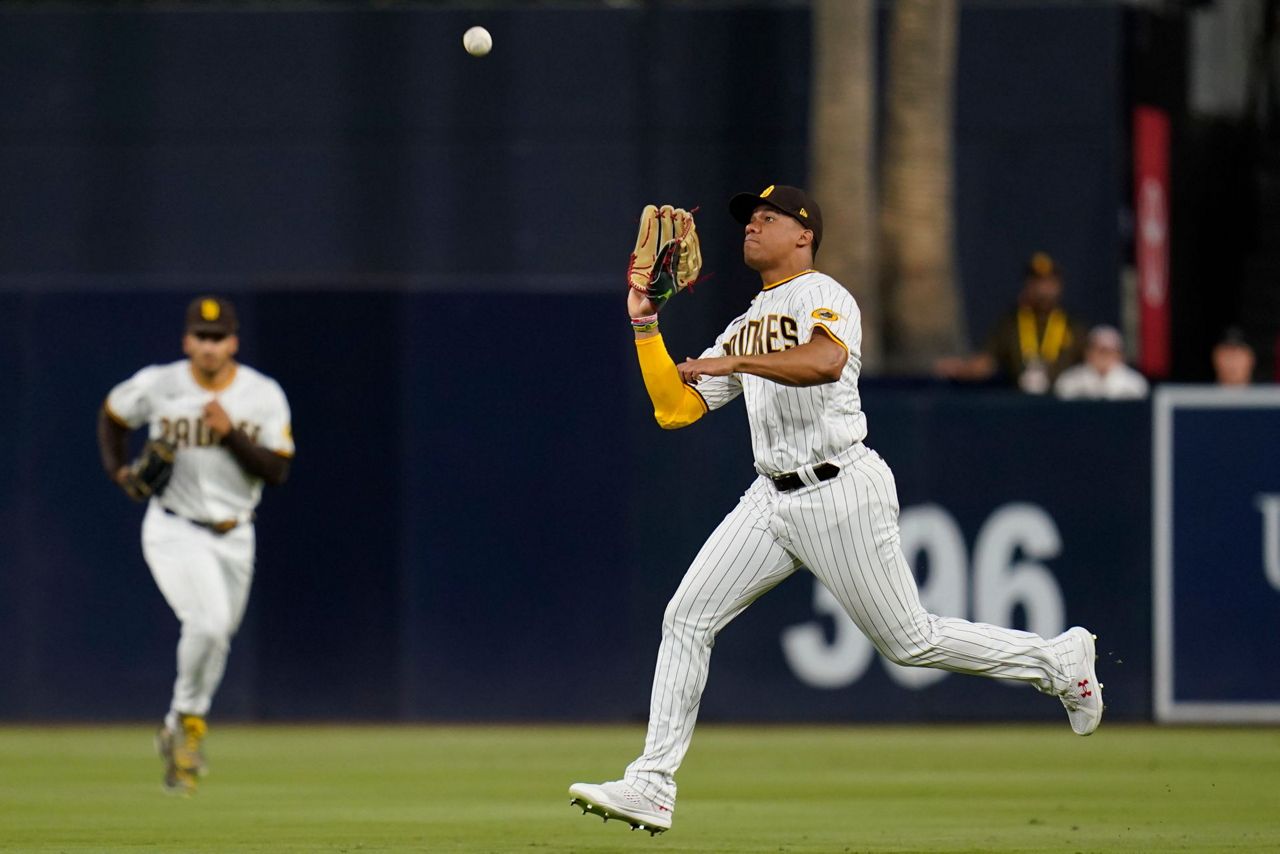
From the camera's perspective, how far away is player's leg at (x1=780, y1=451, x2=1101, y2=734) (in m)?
8.59

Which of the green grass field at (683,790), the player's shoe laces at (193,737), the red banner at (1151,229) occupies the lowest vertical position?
the green grass field at (683,790)

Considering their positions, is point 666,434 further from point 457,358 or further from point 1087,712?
point 1087,712

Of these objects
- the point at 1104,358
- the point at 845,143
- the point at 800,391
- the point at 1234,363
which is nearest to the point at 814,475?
the point at 800,391

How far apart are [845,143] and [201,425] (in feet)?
25.6

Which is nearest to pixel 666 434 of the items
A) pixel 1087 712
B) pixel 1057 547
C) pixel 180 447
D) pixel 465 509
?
pixel 465 509

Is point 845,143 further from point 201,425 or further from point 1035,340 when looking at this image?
point 201,425

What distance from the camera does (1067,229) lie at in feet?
64.3

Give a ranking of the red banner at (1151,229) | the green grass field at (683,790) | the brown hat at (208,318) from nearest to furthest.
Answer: the green grass field at (683,790) < the brown hat at (208,318) < the red banner at (1151,229)

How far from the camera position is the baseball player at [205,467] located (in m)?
11.5

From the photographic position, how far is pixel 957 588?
46.6ft

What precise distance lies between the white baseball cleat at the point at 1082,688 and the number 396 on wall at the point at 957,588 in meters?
5.16

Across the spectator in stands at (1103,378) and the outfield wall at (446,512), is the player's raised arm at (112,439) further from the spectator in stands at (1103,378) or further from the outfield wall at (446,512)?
the spectator in stands at (1103,378)

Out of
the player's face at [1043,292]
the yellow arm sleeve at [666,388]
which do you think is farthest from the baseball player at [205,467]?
the player's face at [1043,292]

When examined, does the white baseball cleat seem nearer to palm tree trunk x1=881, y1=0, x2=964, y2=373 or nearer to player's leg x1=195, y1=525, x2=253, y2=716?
player's leg x1=195, y1=525, x2=253, y2=716
